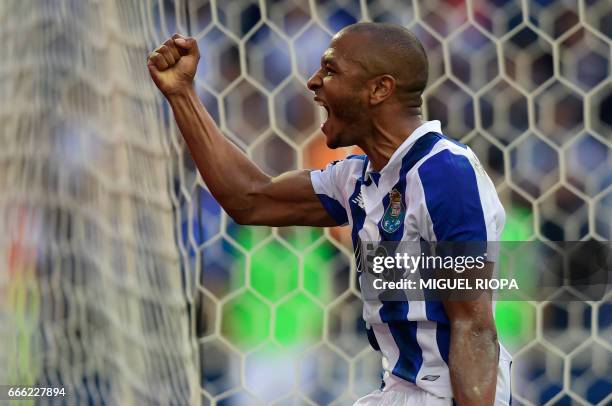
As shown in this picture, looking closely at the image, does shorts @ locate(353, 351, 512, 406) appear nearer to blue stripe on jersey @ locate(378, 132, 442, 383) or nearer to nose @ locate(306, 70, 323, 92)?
blue stripe on jersey @ locate(378, 132, 442, 383)

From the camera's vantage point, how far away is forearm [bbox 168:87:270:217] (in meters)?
1.59

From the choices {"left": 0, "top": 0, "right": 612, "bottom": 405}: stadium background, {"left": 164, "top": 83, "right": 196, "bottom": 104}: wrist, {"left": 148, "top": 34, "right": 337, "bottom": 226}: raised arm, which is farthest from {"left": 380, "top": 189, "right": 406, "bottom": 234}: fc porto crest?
{"left": 0, "top": 0, "right": 612, "bottom": 405}: stadium background

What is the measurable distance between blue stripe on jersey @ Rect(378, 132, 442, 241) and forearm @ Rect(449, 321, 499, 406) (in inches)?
5.4

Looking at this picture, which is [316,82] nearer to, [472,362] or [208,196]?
[472,362]

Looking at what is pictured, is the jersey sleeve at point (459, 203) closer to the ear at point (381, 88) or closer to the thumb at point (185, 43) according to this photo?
the ear at point (381, 88)

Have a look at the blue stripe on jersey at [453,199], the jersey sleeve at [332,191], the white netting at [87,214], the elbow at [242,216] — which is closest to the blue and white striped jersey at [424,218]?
the blue stripe on jersey at [453,199]

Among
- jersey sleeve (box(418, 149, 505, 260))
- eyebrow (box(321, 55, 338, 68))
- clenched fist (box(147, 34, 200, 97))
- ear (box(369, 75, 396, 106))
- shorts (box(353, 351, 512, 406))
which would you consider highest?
clenched fist (box(147, 34, 200, 97))

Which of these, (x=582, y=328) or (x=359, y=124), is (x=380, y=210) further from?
(x=582, y=328)

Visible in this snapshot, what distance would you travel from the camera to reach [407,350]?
1.40 m

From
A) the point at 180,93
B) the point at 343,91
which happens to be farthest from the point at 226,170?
the point at 343,91

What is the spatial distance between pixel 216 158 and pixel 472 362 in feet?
1.61

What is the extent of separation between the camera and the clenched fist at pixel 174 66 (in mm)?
1562

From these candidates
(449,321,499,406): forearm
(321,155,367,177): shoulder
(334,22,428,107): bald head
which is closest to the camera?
(449,321,499,406): forearm

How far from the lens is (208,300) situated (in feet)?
8.18
